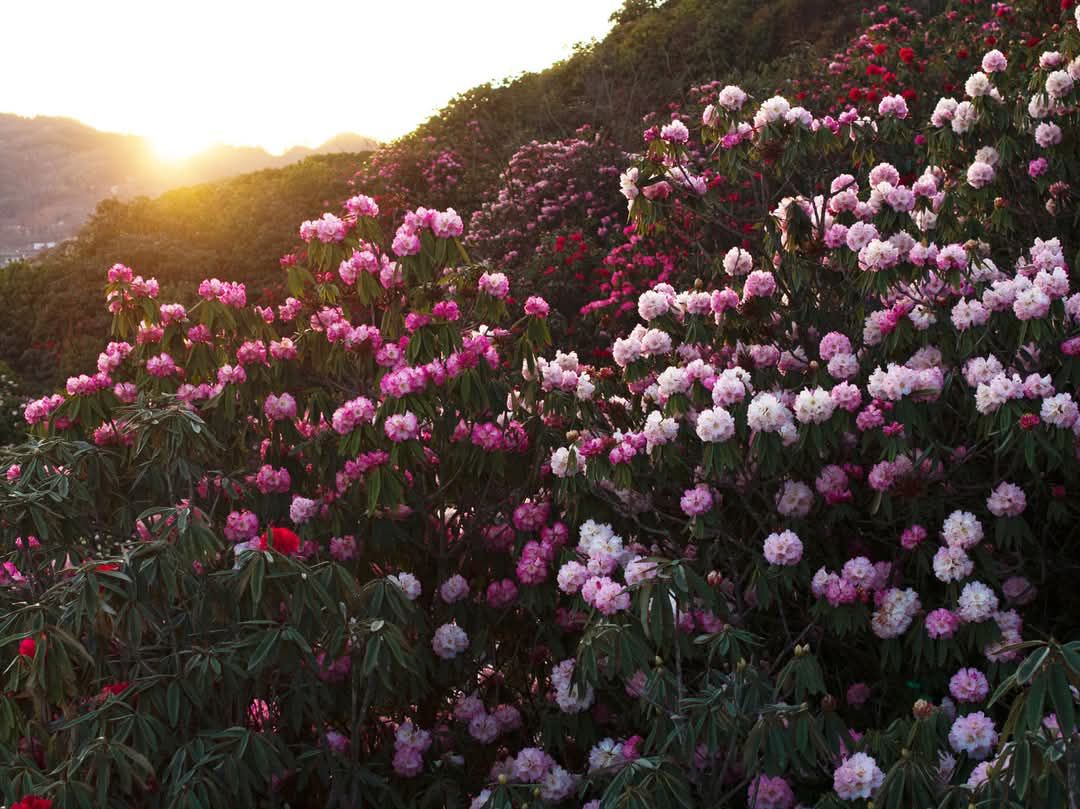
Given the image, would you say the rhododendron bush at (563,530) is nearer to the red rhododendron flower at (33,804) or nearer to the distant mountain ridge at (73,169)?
the red rhododendron flower at (33,804)

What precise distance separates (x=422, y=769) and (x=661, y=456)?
137 cm

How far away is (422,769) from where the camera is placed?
12.0 ft

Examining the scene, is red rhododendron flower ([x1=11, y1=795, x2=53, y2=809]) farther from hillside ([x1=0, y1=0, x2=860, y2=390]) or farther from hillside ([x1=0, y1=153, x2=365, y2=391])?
hillside ([x1=0, y1=0, x2=860, y2=390])

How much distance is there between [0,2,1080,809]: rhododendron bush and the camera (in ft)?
9.19

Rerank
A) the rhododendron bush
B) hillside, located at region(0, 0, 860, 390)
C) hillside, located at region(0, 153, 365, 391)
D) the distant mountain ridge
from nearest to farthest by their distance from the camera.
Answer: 1. the rhododendron bush
2. hillside, located at region(0, 153, 365, 391)
3. hillside, located at region(0, 0, 860, 390)
4. the distant mountain ridge

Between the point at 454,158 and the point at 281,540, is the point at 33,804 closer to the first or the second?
the point at 281,540

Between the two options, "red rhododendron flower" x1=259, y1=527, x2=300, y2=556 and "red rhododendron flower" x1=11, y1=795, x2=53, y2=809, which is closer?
"red rhododendron flower" x1=11, y1=795, x2=53, y2=809

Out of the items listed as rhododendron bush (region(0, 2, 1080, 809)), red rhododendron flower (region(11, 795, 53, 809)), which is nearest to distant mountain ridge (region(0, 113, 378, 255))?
rhododendron bush (region(0, 2, 1080, 809))

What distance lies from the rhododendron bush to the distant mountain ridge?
95.9ft

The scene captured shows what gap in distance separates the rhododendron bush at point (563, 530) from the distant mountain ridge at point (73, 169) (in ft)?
95.9

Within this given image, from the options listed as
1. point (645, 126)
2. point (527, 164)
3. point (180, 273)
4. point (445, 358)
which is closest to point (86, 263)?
point (180, 273)

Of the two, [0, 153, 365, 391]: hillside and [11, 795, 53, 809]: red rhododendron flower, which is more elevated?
[11, 795, 53, 809]: red rhododendron flower

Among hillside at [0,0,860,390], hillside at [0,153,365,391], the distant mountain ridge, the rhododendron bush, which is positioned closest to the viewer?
the rhododendron bush

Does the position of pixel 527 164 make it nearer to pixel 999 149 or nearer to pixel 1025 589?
pixel 999 149
